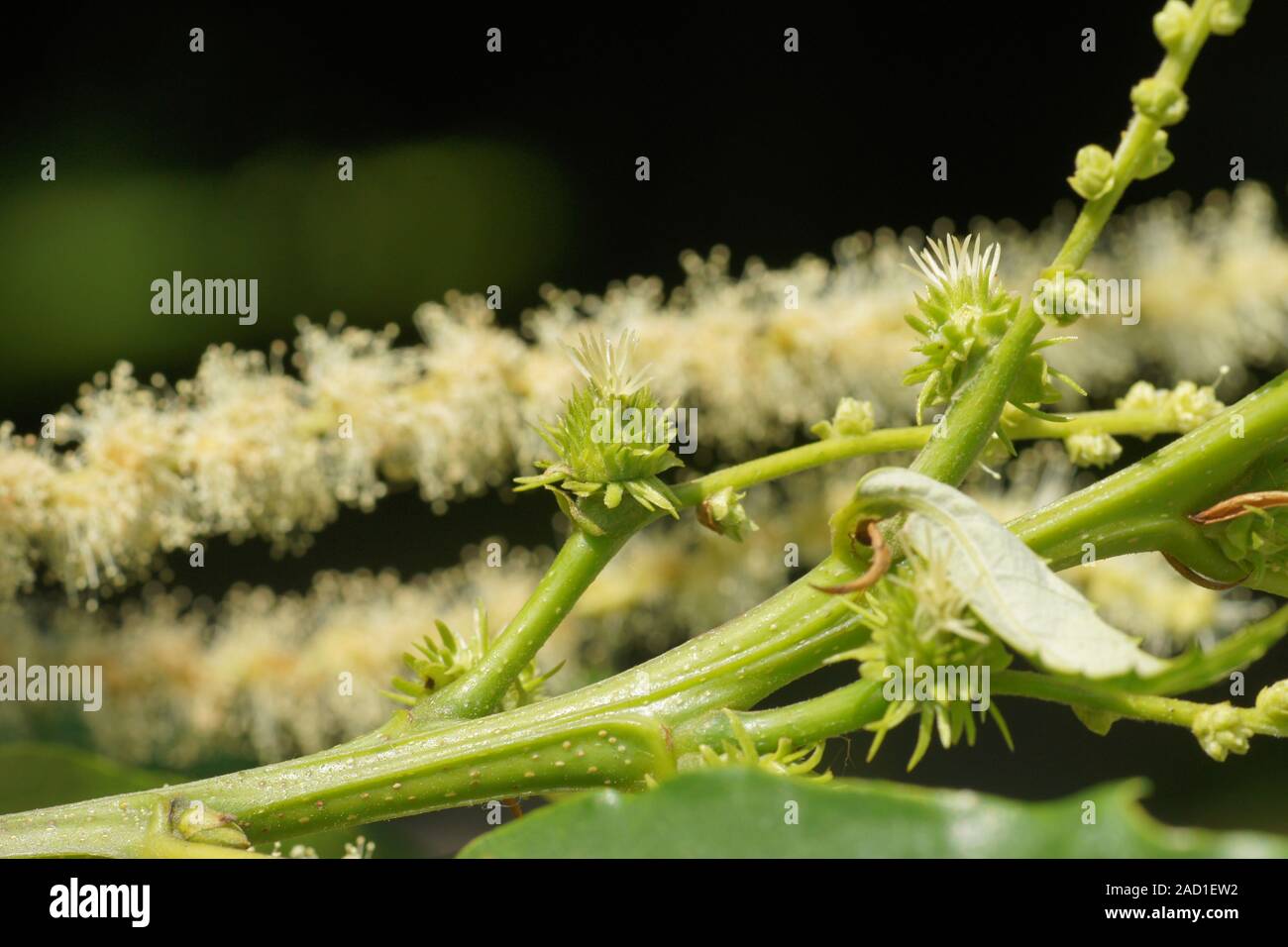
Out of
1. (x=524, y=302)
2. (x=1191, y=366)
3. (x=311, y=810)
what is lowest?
(x=311, y=810)

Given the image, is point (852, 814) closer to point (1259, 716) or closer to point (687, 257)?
point (1259, 716)

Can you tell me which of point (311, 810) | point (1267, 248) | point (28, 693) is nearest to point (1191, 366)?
point (1267, 248)

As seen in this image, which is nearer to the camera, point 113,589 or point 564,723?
point 564,723

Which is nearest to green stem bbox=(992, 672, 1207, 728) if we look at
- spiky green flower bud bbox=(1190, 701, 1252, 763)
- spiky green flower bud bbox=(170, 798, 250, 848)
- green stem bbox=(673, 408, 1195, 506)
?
spiky green flower bud bbox=(1190, 701, 1252, 763)

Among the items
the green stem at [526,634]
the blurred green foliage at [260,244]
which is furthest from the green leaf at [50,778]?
the green stem at [526,634]

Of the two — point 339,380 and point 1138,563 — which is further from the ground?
point 339,380

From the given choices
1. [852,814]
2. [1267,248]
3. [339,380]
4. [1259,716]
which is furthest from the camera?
[1267,248]
